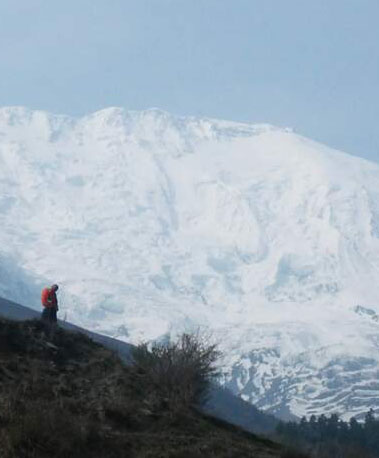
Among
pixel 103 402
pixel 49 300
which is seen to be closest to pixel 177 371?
pixel 103 402

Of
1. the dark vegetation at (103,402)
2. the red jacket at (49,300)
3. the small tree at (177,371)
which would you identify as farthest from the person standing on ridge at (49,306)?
the small tree at (177,371)

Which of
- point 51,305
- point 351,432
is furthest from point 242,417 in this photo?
point 51,305

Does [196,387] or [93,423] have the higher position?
[196,387]

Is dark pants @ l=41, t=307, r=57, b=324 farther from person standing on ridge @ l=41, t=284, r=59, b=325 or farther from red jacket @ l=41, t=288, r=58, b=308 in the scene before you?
red jacket @ l=41, t=288, r=58, b=308

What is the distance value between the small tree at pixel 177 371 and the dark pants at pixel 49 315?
7.94ft

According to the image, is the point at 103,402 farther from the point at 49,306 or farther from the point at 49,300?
the point at 49,300

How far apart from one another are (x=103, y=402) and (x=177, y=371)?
5.56m

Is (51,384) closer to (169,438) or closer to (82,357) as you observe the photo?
(169,438)

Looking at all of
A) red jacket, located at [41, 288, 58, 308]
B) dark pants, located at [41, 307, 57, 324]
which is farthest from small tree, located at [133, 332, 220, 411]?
red jacket, located at [41, 288, 58, 308]

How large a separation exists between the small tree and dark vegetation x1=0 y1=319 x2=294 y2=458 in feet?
0.09

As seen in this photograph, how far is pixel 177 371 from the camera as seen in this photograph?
24.9 meters

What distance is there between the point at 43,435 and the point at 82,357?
10648 millimetres

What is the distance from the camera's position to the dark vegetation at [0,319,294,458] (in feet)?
49.4

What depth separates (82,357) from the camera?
2525 cm
